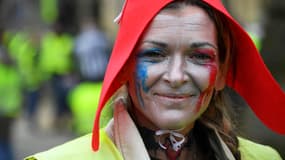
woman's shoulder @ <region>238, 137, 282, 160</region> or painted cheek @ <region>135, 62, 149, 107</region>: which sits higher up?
painted cheek @ <region>135, 62, 149, 107</region>

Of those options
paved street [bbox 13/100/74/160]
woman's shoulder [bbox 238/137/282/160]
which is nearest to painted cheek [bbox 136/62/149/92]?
woman's shoulder [bbox 238/137/282/160]

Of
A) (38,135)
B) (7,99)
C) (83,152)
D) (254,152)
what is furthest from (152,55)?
(38,135)

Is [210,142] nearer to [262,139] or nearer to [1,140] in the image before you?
[262,139]

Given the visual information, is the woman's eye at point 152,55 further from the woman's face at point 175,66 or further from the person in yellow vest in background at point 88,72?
the person in yellow vest in background at point 88,72

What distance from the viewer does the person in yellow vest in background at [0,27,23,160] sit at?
386 inches

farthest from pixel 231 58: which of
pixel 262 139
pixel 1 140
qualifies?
pixel 1 140

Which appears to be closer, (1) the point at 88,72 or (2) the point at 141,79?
(2) the point at 141,79

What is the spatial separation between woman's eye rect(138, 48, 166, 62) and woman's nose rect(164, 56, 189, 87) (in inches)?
2.0

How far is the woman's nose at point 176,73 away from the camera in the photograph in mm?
3871

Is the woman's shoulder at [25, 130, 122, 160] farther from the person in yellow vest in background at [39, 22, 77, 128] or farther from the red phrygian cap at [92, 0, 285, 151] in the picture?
the person in yellow vest in background at [39, 22, 77, 128]

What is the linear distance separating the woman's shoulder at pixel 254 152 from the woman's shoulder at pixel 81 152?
0.68 metres

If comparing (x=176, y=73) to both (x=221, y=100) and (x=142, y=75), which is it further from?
(x=221, y=100)

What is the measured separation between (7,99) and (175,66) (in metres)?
6.30

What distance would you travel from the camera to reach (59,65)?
14.5 meters
